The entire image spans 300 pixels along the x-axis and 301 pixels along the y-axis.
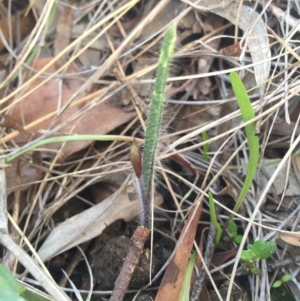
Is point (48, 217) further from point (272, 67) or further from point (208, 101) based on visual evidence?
point (272, 67)

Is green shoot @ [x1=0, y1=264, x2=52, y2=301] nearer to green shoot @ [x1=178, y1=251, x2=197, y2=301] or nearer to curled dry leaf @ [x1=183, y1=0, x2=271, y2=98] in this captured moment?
green shoot @ [x1=178, y1=251, x2=197, y2=301]

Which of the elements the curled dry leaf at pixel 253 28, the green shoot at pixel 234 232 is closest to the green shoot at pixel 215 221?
the green shoot at pixel 234 232

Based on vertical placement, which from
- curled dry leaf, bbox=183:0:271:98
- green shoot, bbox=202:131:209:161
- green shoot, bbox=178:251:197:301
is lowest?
green shoot, bbox=178:251:197:301

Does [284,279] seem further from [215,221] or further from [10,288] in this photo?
[10,288]

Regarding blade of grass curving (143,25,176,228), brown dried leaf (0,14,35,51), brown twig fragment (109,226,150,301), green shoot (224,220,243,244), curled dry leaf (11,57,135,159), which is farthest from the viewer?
brown dried leaf (0,14,35,51)

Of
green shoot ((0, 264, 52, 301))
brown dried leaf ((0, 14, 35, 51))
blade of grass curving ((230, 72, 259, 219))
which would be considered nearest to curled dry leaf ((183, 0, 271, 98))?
blade of grass curving ((230, 72, 259, 219))

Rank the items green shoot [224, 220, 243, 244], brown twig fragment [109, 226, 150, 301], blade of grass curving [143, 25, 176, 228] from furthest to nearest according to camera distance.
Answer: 1. green shoot [224, 220, 243, 244]
2. brown twig fragment [109, 226, 150, 301]
3. blade of grass curving [143, 25, 176, 228]
